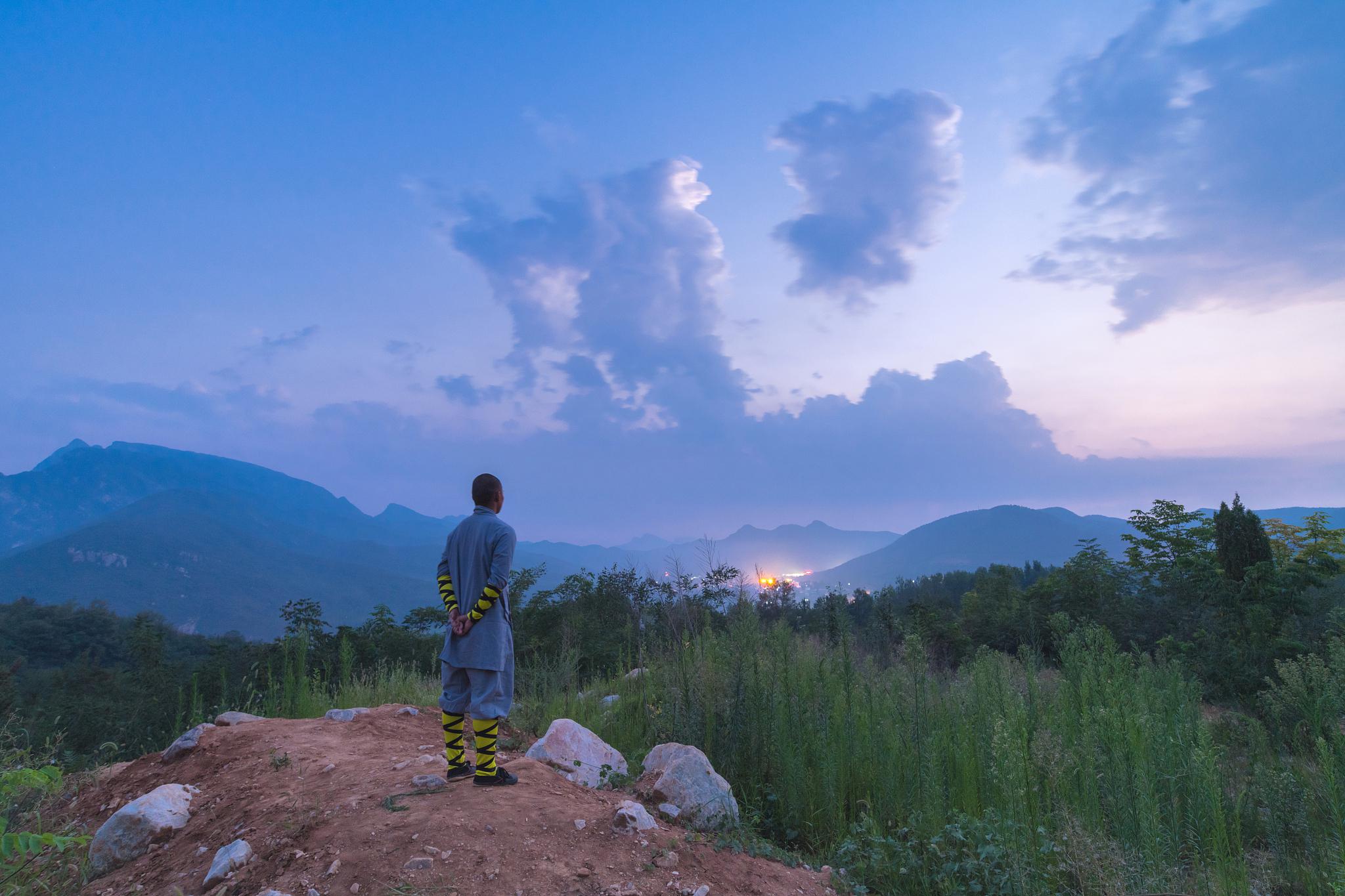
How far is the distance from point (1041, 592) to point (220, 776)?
20.4 meters

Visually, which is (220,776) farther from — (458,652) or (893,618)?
(893,618)

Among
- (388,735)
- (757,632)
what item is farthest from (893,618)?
(388,735)

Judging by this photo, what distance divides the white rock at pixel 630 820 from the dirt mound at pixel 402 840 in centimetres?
6

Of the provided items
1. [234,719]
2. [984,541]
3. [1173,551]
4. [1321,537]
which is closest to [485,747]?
[234,719]

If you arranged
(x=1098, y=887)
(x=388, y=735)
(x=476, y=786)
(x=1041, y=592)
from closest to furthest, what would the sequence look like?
(x=1098, y=887) < (x=476, y=786) < (x=388, y=735) < (x=1041, y=592)

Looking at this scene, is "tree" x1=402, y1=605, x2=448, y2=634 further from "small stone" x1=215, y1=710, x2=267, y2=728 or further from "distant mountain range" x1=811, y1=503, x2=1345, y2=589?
"distant mountain range" x1=811, y1=503, x2=1345, y2=589

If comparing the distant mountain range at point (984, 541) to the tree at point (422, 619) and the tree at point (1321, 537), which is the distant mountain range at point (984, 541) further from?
the tree at point (422, 619)

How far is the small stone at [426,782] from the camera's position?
4589mm

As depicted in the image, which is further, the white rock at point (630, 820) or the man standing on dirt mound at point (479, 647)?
the man standing on dirt mound at point (479, 647)

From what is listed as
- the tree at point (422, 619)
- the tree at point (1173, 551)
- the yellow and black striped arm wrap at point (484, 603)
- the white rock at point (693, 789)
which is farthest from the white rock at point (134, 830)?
the tree at point (1173, 551)

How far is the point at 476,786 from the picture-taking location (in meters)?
4.66

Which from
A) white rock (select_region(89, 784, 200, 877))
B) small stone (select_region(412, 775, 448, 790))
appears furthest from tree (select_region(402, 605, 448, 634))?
small stone (select_region(412, 775, 448, 790))

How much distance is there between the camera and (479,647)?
15.9ft

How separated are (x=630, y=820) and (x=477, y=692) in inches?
58.6
